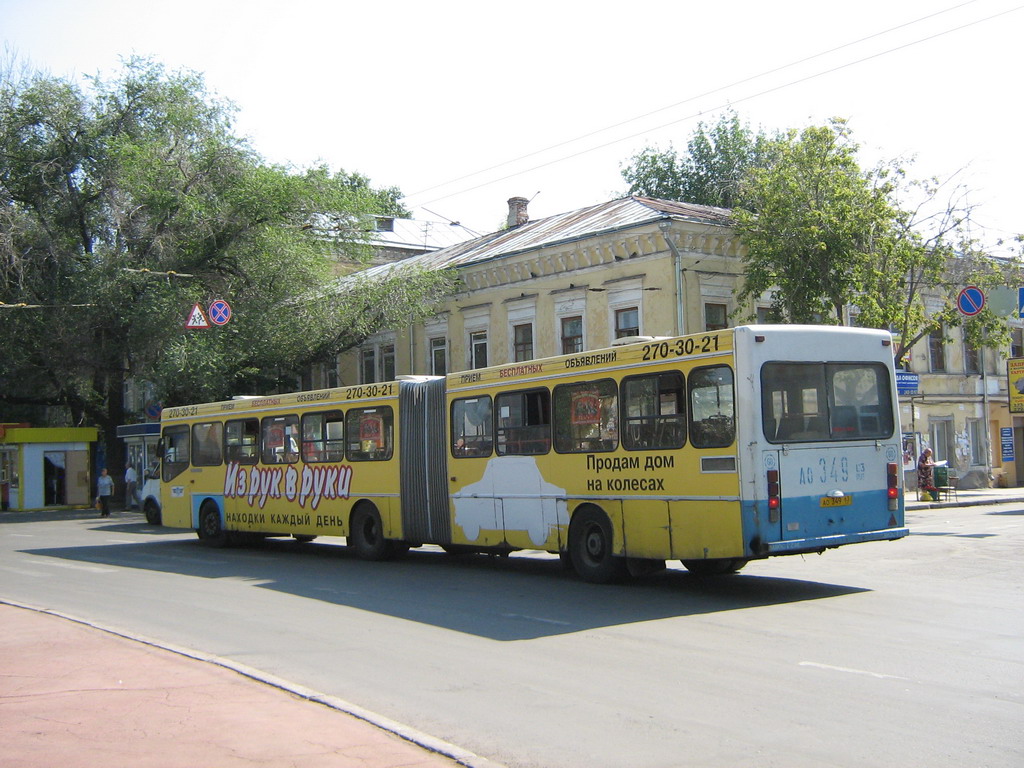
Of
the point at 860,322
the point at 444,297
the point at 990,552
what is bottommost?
the point at 990,552

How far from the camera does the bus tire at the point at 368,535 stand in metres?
17.2

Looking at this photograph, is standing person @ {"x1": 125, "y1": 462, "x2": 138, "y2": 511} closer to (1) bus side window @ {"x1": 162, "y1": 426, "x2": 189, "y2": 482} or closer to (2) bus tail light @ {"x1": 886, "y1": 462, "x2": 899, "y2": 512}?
(1) bus side window @ {"x1": 162, "y1": 426, "x2": 189, "y2": 482}

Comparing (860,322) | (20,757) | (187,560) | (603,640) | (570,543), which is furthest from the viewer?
(860,322)

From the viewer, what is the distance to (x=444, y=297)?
34.8 metres

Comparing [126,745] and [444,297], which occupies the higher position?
[444,297]

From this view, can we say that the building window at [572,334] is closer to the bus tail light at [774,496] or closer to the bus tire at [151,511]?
the bus tire at [151,511]

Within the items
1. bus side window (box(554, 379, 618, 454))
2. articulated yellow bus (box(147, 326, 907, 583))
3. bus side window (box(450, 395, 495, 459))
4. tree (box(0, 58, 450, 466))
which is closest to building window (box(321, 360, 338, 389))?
tree (box(0, 58, 450, 466))

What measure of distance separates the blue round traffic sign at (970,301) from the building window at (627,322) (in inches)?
319

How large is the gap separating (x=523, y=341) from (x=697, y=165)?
31057 millimetres

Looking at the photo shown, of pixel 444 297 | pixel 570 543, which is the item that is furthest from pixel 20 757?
pixel 444 297

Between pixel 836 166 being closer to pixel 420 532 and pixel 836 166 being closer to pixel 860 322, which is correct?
pixel 860 322

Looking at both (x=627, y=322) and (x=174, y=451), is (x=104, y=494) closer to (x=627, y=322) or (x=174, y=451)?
(x=174, y=451)

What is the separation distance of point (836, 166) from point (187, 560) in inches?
697

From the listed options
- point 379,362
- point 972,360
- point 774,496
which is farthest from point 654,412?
point 972,360
